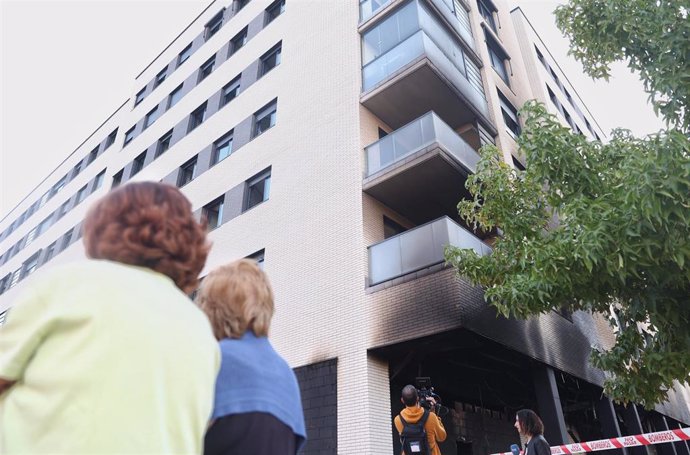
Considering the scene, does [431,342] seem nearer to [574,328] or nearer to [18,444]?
[574,328]

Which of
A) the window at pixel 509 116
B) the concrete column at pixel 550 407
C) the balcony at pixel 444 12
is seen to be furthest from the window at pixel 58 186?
the concrete column at pixel 550 407

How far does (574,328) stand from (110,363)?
512 inches

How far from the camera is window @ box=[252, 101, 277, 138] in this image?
47.8ft

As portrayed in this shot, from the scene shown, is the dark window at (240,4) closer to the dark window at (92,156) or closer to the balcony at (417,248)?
the dark window at (92,156)

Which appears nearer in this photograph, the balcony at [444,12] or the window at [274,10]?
the balcony at [444,12]

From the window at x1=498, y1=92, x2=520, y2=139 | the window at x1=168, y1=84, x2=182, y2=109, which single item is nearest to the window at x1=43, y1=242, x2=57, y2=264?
the window at x1=168, y1=84, x2=182, y2=109

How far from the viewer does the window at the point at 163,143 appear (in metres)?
19.3

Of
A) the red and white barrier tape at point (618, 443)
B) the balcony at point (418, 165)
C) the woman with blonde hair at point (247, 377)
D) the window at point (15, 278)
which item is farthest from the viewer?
the window at point (15, 278)

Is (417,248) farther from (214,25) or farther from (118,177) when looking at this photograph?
(118,177)

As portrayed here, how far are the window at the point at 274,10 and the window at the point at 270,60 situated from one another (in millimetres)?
1697

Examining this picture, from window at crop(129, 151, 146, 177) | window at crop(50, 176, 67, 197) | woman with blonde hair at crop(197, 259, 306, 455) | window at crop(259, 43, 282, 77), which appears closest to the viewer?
woman with blonde hair at crop(197, 259, 306, 455)

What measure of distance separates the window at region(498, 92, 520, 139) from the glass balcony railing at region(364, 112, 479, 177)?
501cm

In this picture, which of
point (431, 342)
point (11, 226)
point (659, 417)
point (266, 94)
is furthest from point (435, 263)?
point (11, 226)

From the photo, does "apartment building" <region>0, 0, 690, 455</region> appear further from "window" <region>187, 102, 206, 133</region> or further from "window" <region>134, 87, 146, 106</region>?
"window" <region>134, 87, 146, 106</region>
